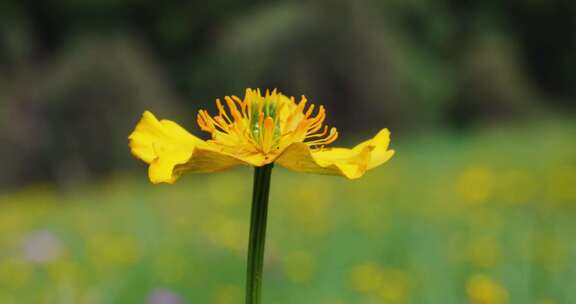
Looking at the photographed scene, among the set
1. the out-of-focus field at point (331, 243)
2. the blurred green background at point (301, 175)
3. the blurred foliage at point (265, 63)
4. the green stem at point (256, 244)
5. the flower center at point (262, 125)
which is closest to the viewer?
the green stem at point (256, 244)

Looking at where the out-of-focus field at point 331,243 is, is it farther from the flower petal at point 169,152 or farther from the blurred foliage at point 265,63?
the blurred foliage at point 265,63

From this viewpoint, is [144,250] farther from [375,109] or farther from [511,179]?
[375,109]

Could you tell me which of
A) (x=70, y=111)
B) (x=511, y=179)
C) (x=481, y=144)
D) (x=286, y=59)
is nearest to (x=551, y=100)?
(x=286, y=59)

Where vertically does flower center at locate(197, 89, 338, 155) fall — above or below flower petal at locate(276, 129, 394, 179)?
above

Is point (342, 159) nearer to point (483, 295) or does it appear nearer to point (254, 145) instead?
point (254, 145)

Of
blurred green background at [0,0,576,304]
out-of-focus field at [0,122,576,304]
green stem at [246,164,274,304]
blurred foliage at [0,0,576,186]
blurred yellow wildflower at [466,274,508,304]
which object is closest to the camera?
green stem at [246,164,274,304]

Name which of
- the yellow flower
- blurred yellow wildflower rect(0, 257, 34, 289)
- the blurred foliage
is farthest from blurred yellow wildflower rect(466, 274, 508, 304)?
the blurred foliage

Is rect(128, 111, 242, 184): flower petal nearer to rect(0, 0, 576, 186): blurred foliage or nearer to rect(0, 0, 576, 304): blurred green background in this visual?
rect(0, 0, 576, 304): blurred green background

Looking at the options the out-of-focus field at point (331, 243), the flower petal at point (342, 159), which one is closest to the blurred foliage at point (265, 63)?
the out-of-focus field at point (331, 243)
